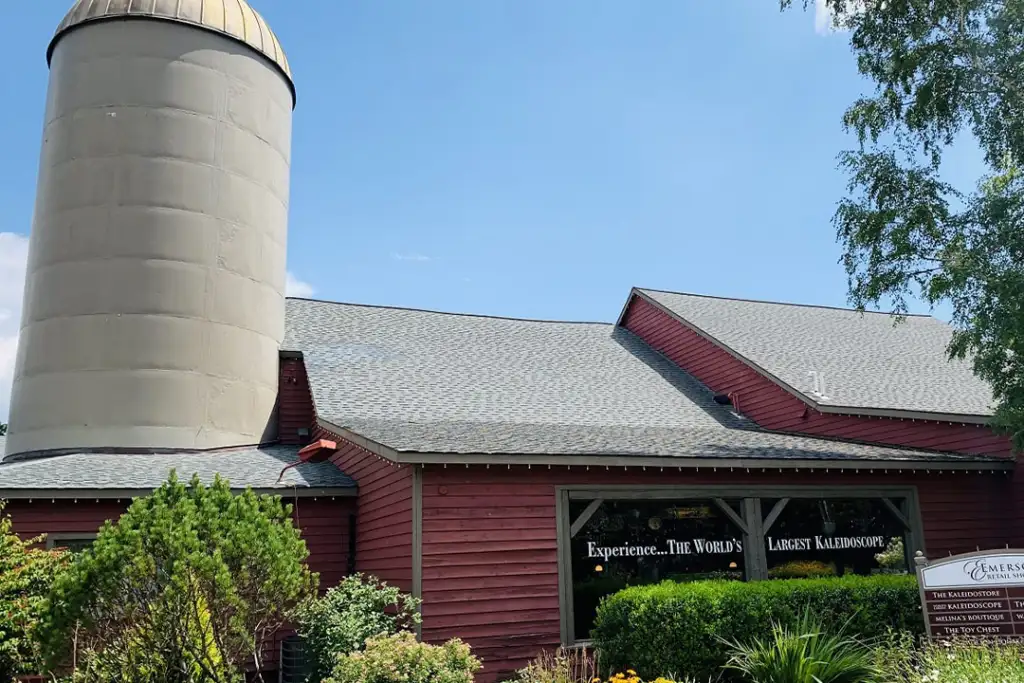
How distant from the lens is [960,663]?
700 cm

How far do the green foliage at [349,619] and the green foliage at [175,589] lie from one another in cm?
102

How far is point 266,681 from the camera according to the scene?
1188 centimetres

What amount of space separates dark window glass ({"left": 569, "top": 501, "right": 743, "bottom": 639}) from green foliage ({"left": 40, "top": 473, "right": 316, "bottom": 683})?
13.6 feet

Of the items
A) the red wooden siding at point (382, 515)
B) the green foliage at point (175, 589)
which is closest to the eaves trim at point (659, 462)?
the red wooden siding at point (382, 515)

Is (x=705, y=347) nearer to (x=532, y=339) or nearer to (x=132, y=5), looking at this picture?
(x=532, y=339)

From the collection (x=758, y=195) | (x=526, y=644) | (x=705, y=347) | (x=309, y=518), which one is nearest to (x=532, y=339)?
(x=705, y=347)

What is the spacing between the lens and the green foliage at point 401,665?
8039 mm

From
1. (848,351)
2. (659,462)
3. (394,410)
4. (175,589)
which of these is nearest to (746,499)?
(659,462)

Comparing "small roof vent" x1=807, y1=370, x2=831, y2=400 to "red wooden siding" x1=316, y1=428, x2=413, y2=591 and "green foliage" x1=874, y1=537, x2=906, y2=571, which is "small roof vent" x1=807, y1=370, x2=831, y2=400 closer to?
"green foliage" x1=874, y1=537, x2=906, y2=571

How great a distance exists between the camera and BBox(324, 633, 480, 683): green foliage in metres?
8.04

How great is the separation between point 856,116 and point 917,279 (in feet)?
11.4

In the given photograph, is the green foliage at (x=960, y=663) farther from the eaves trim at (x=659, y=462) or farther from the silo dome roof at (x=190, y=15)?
the silo dome roof at (x=190, y=15)

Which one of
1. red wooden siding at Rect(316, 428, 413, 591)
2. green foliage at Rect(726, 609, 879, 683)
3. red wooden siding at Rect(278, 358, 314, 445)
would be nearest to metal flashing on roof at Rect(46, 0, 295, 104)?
red wooden siding at Rect(278, 358, 314, 445)

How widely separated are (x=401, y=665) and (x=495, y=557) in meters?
2.51
